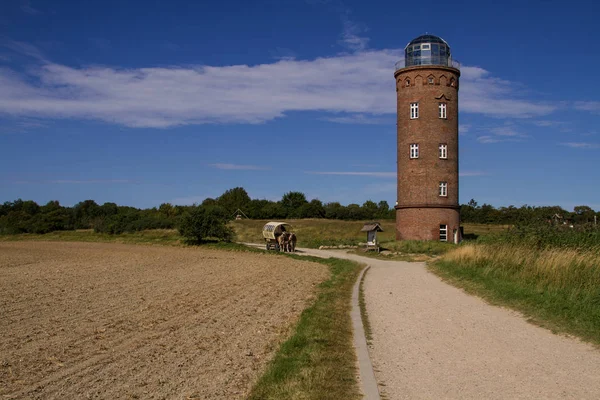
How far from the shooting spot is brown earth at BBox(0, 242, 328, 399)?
7414mm

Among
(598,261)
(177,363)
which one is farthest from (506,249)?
(177,363)

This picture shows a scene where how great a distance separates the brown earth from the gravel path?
1.96 m

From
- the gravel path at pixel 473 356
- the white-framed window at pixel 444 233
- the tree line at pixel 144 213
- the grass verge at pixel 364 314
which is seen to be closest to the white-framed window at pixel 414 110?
the white-framed window at pixel 444 233

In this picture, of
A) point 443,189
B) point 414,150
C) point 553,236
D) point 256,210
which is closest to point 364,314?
point 553,236

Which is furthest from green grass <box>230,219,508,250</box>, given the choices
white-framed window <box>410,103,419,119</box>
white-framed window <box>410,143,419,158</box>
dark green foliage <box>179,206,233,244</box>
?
white-framed window <box>410,103,419,119</box>

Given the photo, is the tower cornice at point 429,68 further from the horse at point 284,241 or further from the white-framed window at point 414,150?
the horse at point 284,241

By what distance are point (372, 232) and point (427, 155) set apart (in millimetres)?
8568

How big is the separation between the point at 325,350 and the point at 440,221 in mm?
39538

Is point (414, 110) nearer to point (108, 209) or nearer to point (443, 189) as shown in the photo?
point (443, 189)

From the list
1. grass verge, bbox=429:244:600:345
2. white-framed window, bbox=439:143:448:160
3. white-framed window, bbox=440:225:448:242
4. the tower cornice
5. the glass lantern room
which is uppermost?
the glass lantern room

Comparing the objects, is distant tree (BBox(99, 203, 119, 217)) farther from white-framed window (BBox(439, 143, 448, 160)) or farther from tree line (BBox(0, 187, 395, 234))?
white-framed window (BBox(439, 143, 448, 160))

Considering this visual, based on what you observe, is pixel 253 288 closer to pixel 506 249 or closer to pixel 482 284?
pixel 482 284

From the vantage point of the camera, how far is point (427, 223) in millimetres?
46844

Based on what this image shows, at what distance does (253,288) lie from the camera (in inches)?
771
